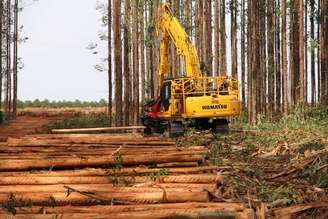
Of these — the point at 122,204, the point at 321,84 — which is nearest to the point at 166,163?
the point at 122,204

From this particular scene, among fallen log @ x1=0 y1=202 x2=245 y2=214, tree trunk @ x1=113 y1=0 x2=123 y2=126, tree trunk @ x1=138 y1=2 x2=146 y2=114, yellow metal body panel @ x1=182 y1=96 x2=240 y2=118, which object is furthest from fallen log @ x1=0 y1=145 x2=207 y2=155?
tree trunk @ x1=138 y1=2 x2=146 y2=114

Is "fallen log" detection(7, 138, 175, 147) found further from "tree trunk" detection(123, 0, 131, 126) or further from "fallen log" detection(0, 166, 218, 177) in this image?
"tree trunk" detection(123, 0, 131, 126)

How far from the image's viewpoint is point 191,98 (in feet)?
56.8

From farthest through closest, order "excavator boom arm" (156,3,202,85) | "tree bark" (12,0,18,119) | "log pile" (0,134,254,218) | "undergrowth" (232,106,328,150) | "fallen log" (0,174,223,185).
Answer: "tree bark" (12,0,18,119), "excavator boom arm" (156,3,202,85), "undergrowth" (232,106,328,150), "fallen log" (0,174,223,185), "log pile" (0,134,254,218)

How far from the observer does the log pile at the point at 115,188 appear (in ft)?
18.8

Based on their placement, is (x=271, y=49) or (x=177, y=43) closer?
(x=177, y=43)

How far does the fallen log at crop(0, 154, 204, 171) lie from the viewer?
8461 millimetres

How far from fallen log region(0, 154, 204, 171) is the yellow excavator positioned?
8316 mm

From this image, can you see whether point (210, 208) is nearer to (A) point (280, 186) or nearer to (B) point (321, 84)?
(A) point (280, 186)

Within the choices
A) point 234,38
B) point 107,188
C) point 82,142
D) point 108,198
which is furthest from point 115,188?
point 234,38

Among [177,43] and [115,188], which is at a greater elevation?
[177,43]

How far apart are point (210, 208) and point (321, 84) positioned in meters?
25.2

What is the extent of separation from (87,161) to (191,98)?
905 cm

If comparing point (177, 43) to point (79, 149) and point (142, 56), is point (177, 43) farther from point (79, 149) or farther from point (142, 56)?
point (142, 56)
